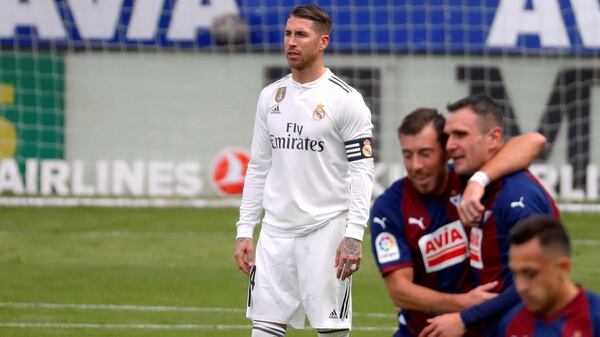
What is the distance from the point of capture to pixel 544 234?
4828 millimetres

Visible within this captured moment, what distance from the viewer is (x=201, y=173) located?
17375mm

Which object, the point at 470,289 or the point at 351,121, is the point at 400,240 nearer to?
the point at 470,289

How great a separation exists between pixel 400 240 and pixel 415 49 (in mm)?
11398

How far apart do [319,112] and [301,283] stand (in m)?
0.97

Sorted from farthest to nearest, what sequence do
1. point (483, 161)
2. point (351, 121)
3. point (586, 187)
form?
1. point (586, 187)
2. point (351, 121)
3. point (483, 161)

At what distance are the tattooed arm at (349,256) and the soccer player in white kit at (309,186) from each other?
34 millimetres

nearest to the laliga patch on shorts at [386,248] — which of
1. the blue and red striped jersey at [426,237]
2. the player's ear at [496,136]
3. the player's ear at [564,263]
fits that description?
the blue and red striped jersey at [426,237]

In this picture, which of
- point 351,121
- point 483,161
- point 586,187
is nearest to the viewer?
point 483,161

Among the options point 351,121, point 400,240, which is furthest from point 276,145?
point 400,240

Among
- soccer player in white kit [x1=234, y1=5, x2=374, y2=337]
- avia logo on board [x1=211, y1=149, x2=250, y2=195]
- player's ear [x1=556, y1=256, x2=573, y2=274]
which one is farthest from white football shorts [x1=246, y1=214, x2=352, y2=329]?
avia logo on board [x1=211, y1=149, x2=250, y2=195]

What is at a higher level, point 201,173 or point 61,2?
point 61,2

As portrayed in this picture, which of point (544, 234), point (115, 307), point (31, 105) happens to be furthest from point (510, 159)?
point (31, 105)

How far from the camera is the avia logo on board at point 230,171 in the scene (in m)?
17.1

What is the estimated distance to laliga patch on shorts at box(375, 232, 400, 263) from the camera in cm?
591
